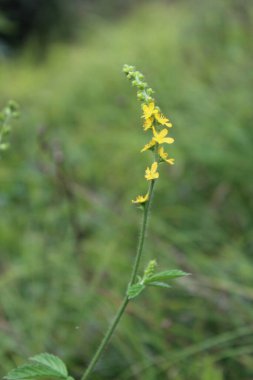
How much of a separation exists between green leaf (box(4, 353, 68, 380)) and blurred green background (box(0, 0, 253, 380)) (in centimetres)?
83

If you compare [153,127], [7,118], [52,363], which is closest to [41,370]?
[52,363]

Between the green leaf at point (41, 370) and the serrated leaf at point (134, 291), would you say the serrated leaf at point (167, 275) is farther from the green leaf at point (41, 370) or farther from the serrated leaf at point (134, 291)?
the green leaf at point (41, 370)

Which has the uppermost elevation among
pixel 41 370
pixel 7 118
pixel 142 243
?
pixel 7 118

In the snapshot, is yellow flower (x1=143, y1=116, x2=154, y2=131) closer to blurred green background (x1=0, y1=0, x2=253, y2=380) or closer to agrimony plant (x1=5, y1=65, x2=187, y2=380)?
agrimony plant (x1=5, y1=65, x2=187, y2=380)

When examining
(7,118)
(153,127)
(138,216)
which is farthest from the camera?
(138,216)

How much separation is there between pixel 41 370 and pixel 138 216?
1.66 metres

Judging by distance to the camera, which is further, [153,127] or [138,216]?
[138,216]

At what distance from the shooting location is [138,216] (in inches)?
97.6

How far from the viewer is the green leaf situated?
32.0 inches

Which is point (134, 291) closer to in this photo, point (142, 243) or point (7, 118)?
point (142, 243)

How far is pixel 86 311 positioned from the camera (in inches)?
77.1

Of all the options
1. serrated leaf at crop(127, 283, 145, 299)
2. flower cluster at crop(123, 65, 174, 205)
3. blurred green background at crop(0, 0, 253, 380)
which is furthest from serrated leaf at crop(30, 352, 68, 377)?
blurred green background at crop(0, 0, 253, 380)

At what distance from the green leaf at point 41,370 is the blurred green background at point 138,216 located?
826mm

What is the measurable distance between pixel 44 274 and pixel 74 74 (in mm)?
3083
